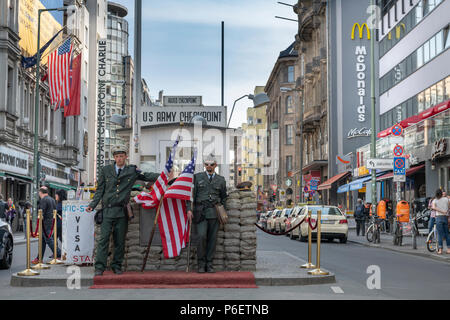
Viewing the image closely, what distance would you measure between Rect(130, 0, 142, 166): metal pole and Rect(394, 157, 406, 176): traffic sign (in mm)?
15062

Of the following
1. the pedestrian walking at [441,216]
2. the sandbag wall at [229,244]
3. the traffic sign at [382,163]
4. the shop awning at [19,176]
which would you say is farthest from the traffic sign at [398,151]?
the shop awning at [19,176]

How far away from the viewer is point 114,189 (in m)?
12.0

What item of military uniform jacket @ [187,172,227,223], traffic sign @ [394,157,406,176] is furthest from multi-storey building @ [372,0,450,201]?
military uniform jacket @ [187,172,227,223]

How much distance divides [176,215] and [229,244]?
107cm

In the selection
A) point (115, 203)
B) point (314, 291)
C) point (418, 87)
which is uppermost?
point (418, 87)

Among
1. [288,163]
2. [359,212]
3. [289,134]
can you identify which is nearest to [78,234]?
[359,212]

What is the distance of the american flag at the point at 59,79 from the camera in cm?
4091

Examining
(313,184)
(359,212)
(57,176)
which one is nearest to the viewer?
(359,212)

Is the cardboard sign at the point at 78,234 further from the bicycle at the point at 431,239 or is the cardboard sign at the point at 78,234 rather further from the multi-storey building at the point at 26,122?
the multi-storey building at the point at 26,122

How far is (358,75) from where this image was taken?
189ft

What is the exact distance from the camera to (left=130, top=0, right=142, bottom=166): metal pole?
442 inches

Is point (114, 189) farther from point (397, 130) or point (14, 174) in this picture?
point (14, 174)
